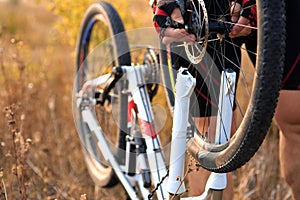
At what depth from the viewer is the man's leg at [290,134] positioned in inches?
65.4

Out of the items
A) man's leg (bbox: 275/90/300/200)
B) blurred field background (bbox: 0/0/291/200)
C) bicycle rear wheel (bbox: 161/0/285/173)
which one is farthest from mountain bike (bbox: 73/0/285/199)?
blurred field background (bbox: 0/0/291/200)

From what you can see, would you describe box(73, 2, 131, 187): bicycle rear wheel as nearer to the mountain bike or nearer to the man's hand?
the mountain bike

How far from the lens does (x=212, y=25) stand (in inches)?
55.1

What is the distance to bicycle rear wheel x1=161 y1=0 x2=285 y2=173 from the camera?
1.13 metres

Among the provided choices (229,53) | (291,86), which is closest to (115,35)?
(229,53)

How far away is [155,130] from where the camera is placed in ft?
6.36

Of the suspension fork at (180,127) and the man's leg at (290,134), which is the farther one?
the man's leg at (290,134)

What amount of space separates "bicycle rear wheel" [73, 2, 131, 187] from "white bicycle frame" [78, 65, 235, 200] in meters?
0.08

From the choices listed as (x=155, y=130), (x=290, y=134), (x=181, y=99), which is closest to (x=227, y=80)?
(x=181, y=99)

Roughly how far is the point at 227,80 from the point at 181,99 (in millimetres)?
138

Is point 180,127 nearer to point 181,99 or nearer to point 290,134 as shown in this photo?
point 181,99

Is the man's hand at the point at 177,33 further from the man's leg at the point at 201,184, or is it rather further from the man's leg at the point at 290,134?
the man's leg at the point at 201,184

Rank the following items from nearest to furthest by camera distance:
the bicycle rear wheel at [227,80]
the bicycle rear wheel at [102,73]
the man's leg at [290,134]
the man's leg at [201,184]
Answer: the bicycle rear wheel at [227,80] → the man's leg at [290,134] → the man's leg at [201,184] → the bicycle rear wheel at [102,73]

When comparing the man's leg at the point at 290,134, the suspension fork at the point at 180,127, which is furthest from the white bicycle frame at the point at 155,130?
the man's leg at the point at 290,134
